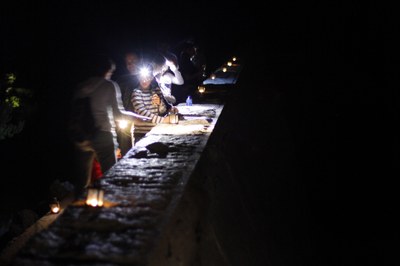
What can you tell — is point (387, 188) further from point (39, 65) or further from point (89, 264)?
point (39, 65)

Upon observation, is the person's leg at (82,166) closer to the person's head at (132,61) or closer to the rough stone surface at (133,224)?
the rough stone surface at (133,224)

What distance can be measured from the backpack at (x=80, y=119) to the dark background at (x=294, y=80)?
345mm

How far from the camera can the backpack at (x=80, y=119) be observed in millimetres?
3935

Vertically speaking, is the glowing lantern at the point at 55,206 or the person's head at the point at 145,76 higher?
the person's head at the point at 145,76

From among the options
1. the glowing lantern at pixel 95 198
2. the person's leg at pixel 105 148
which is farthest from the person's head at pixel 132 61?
the glowing lantern at pixel 95 198

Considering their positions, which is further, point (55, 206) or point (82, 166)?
point (55, 206)

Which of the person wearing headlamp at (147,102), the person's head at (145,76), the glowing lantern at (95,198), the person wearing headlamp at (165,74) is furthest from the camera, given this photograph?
the person wearing headlamp at (165,74)

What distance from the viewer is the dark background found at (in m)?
6.98

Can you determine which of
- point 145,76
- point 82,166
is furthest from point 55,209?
point 145,76

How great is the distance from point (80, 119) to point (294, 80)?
817cm

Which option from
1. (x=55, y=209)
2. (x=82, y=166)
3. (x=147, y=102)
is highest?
(x=147, y=102)

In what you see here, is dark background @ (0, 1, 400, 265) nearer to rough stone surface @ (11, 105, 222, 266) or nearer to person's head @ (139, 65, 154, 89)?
person's head @ (139, 65, 154, 89)

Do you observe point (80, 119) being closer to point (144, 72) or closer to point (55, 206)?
point (144, 72)

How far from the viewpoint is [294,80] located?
10.4m
